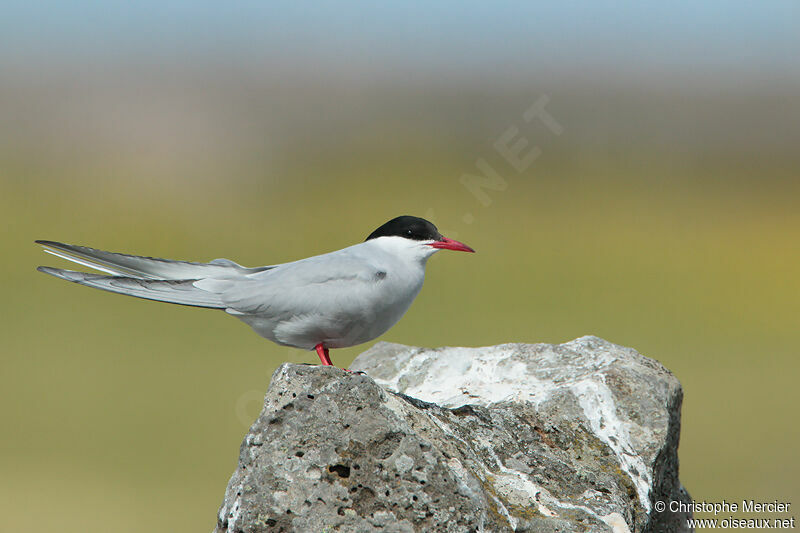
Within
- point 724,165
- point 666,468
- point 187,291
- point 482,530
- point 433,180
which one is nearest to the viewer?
point 482,530

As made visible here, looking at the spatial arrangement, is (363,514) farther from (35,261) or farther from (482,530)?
(35,261)

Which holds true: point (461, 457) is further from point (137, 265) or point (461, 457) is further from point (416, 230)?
point (137, 265)

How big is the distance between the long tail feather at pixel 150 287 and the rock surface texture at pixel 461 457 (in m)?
1.24

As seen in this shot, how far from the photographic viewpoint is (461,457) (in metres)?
4.28

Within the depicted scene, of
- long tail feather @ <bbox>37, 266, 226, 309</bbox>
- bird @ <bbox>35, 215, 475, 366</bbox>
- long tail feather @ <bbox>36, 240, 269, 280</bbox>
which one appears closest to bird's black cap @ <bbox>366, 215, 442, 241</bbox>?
bird @ <bbox>35, 215, 475, 366</bbox>

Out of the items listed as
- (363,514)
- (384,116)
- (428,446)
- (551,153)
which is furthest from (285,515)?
(384,116)

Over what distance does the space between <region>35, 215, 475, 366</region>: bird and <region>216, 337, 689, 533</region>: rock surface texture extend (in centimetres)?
83

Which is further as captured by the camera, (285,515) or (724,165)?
(724,165)

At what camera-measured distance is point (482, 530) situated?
3975mm

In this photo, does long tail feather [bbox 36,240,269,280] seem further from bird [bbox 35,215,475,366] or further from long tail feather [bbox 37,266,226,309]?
long tail feather [bbox 37,266,226,309]

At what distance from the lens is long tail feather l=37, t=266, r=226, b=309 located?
16.6ft

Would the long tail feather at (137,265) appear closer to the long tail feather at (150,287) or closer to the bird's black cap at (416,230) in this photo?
the long tail feather at (150,287)

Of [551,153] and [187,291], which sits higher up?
[551,153]

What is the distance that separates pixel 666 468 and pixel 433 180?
33.2 meters
